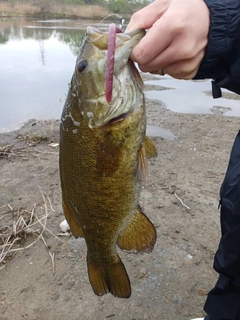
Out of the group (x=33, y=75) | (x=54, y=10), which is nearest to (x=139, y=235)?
(x=33, y=75)

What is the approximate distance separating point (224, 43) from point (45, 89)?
8.60m

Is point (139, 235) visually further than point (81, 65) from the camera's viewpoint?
Yes

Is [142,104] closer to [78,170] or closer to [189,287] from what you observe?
[78,170]

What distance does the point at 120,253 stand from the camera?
3146 millimetres

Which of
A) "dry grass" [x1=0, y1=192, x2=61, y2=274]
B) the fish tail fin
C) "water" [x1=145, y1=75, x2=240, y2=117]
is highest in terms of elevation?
the fish tail fin

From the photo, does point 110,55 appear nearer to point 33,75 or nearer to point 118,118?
point 118,118

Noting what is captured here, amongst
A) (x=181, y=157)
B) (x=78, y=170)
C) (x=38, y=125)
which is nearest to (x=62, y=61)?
(x=38, y=125)

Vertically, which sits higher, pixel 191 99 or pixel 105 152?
pixel 105 152

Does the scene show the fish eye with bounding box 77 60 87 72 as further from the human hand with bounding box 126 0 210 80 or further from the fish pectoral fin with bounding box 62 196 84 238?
the fish pectoral fin with bounding box 62 196 84 238

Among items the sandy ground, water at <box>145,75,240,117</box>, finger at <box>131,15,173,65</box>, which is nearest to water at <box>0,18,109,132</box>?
the sandy ground

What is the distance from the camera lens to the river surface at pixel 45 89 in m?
7.75

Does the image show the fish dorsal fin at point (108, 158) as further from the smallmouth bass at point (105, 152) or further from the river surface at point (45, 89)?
the river surface at point (45, 89)

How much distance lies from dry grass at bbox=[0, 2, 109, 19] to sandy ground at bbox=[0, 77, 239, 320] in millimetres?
30636

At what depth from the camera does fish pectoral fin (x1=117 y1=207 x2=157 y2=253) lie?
167 cm
